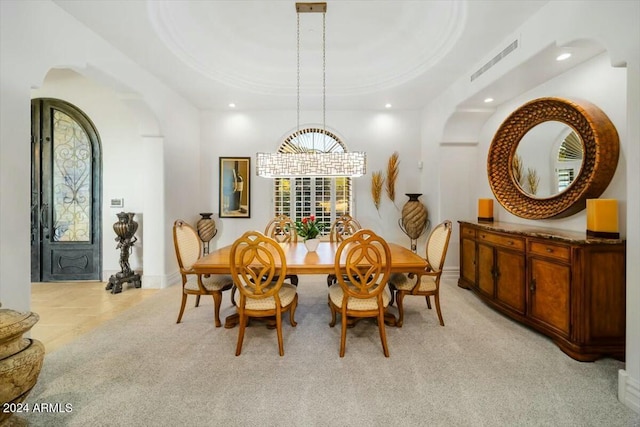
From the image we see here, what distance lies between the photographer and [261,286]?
7.01 ft

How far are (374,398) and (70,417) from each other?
1.85 meters

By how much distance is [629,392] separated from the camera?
1633mm

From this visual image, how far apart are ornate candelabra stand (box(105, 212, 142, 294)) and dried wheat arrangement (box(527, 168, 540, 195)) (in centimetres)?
535

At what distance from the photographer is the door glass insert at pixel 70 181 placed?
4.00 meters

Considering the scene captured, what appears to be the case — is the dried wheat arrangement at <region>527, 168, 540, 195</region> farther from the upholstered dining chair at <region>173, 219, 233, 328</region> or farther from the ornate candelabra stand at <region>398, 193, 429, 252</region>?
the upholstered dining chair at <region>173, 219, 233, 328</region>

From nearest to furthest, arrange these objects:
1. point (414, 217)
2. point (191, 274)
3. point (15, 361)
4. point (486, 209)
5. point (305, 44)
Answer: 1. point (15, 361)
2. point (191, 274)
3. point (305, 44)
4. point (486, 209)
5. point (414, 217)

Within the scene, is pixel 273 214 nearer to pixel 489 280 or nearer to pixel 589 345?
pixel 489 280

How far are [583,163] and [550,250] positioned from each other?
3.02 feet

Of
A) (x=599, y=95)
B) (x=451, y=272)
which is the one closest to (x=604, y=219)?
(x=599, y=95)

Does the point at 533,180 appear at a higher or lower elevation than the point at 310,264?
higher

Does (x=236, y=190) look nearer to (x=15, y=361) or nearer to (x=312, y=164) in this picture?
(x=312, y=164)

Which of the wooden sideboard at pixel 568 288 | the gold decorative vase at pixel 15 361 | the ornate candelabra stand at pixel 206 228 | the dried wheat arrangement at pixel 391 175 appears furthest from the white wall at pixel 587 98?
the ornate candelabra stand at pixel 206 228

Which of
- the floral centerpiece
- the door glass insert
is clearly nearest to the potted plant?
the floral centerpiece

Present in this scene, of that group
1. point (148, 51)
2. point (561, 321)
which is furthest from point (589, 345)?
point (148, 51)
